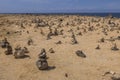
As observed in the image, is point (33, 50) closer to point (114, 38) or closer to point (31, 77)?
point (31, 77)

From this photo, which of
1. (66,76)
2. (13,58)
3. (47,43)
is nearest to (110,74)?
(66,76)

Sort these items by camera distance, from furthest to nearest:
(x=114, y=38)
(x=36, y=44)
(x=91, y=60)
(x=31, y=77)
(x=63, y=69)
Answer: (x=114, y=38) < (x=36, y=44) < (x=91, y=60) < (x=63, y=69) < (x=31, y=77)

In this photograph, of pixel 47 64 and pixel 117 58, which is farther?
pixel 117 58

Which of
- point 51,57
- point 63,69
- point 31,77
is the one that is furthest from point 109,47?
point 31,77

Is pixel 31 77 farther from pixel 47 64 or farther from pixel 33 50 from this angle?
pixel 33 50

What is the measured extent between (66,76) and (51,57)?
3973mm

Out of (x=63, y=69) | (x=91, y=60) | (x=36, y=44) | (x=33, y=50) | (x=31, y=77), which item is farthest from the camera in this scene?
(x=36, y=44)

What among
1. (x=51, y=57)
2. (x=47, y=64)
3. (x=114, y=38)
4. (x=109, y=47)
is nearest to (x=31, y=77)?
(x=47, y=64)

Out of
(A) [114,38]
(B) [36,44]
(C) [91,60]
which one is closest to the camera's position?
(C) [91,60]

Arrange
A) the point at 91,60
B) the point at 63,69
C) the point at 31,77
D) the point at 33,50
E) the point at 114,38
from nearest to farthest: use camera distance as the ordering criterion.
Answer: the point at 31,77 < the point at 63,69 < the point at 91,60 < the point at 33,50 < the point at 114,38

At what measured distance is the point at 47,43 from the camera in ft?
74.2

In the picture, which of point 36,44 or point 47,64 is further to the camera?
point 36,44

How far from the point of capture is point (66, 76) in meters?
13.5

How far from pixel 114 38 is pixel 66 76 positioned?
11435 mm
